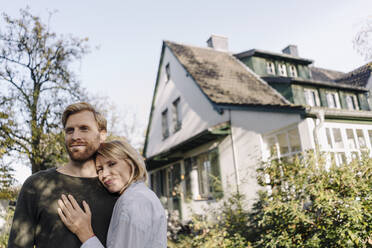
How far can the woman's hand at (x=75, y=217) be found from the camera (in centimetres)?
174

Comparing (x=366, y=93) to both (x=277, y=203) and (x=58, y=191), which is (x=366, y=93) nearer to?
(x=277, y=203)

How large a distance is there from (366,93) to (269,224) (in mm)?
12224

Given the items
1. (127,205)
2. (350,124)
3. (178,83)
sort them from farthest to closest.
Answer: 1. (178,83)
2. (350,124)
3. (127,205)

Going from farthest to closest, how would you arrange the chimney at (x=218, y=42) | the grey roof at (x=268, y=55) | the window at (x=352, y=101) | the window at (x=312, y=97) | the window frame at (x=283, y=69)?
the chimney at (x=218, y=42), the window frame at (x=283, y=69), the window at (x=352, y=101), the grey roof at (x=268, y=55), the window at (x=312, y=97)

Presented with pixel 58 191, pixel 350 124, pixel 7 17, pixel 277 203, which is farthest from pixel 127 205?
pixel 7 17

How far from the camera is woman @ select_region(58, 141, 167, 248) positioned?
5.24 feet

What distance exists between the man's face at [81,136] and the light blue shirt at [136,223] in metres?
0.44

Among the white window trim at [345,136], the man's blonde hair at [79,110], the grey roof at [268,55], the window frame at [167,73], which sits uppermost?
the window frame at [167,73]

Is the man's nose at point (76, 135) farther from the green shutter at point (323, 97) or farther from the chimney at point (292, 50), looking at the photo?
the chimney at point (292, 50)

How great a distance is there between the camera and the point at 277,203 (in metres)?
5.22

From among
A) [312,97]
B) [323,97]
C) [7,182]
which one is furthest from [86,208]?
[323,97]

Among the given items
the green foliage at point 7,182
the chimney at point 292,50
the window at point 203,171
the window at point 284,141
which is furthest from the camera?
the chimney at point 292,50

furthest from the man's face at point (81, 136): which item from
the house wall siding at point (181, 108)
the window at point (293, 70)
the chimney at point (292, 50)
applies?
the chimney at point (292, 50)

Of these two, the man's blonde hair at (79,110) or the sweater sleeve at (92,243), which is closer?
the sweater sleeve at (92,243)
